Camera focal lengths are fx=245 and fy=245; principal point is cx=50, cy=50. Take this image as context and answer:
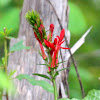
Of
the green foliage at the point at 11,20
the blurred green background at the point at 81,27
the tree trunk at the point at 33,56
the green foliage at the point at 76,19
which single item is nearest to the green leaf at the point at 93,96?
the tree trunk at the point at 33,56

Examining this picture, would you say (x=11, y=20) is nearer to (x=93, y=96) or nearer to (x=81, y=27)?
(x=81, y=27)

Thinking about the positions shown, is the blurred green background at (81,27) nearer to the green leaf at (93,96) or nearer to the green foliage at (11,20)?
the green foliage at (11,20)

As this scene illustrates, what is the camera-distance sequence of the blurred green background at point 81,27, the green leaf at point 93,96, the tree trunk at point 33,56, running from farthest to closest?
the blurred green background at point 81,27 → the tree trunk at point 33,56 → the green leaf at point 93,96

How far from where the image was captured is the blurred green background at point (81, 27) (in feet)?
9.02

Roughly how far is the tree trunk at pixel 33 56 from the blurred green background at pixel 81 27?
31cm

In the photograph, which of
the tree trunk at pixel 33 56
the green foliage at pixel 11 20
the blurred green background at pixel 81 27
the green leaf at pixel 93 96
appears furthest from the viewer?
the blurred green background at pixel 81 27

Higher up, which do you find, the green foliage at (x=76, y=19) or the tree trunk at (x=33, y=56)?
the green foliage at (x=76, y=19)

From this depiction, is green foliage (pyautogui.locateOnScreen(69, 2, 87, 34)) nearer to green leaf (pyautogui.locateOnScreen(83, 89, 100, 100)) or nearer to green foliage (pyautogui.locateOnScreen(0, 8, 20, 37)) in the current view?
green foliage (pyautogui.locateOnScreen(0, 8, 20, 37))

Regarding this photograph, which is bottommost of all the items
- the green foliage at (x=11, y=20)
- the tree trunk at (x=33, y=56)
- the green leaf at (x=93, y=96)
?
the green leaf at (x=93, y=96)

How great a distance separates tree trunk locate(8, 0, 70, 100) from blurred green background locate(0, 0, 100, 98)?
0.31 meters

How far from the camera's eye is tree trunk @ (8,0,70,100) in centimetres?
178

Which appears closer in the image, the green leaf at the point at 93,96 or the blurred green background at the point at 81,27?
the green leaf at the point at 93,96

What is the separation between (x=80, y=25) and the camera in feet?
9.23

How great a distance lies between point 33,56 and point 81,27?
1.10 m
